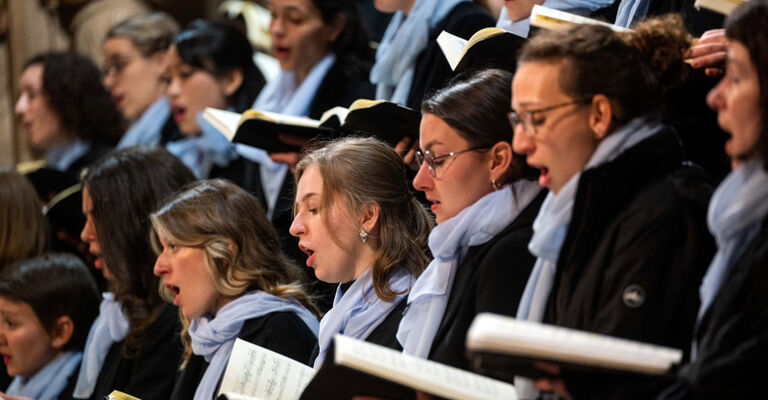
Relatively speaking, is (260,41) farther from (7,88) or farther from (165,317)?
(165,317)

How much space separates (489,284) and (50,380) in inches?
98.4

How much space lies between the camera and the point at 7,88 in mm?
7863

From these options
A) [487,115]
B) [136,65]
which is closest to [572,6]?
[487,115]

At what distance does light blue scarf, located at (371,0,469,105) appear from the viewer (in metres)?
4.42

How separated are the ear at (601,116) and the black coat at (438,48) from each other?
5.81 ft

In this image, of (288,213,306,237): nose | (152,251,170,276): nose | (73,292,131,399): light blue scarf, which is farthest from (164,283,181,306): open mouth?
(288,213,306,237): nose

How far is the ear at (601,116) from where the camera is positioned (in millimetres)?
2391

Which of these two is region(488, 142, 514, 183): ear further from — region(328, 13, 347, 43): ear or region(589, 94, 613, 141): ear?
region(328, 13, 347, 43): ear

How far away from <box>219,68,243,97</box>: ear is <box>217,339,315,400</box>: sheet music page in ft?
8.22

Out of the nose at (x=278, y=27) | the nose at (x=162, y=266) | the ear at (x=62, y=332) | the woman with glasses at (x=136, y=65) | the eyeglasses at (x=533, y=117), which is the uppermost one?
the eyeglasses at (x=533, y=117)

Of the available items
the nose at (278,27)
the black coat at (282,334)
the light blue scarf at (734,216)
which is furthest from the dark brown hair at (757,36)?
the nose at (278,27)

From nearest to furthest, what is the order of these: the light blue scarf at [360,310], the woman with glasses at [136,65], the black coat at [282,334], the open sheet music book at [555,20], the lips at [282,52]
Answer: the open sheet music book at [555,20] → the light blue scarf at [360,310] → the black coat at [282,334] → the lips at [282,52] → the woman with glasses at [136,65]

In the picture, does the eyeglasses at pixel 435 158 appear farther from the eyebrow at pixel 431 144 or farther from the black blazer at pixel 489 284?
the black blazer at pixel 489 284

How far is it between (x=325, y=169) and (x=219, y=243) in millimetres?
602
